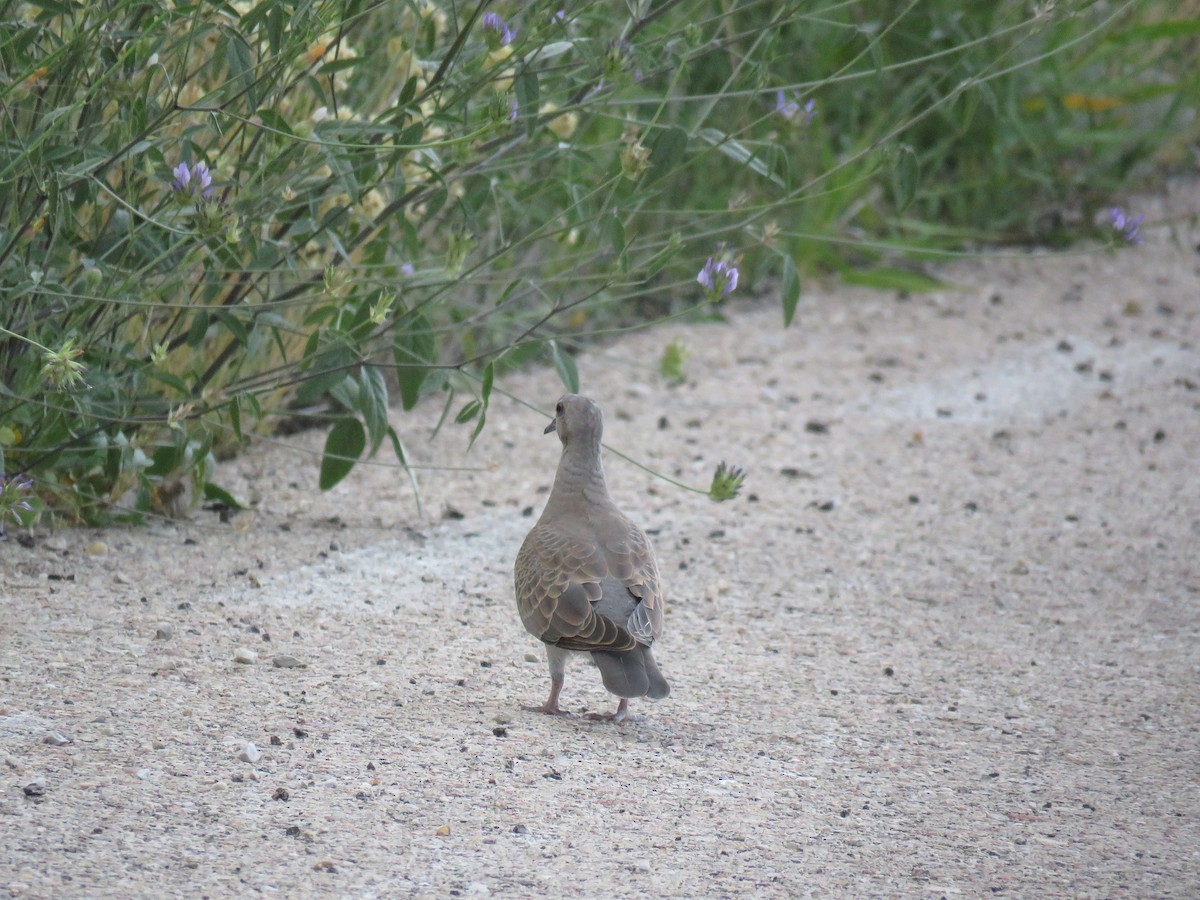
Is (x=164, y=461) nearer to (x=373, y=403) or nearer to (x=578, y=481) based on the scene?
(x=373, y=403)

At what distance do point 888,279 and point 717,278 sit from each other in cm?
504

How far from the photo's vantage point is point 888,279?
343 inches

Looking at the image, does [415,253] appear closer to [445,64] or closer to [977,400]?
[445,64]

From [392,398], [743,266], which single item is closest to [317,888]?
[392,398]

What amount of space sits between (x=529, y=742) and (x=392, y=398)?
10.9 feet

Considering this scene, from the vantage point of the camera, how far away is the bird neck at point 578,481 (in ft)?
14.3

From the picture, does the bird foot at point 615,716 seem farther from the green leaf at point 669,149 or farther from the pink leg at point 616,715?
the green leaf at point 669,149

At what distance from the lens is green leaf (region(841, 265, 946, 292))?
8703 millimetres

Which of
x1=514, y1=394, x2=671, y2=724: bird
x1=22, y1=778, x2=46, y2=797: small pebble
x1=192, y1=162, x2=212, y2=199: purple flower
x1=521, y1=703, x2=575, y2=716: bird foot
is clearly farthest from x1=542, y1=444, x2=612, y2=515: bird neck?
x1=22, y1=778, x2=46, y2=797: small pebble

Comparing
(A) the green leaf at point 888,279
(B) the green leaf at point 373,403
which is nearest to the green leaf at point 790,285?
(B) the green leaf at point 373,403

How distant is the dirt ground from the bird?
0.63 feet

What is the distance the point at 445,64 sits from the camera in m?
4.02

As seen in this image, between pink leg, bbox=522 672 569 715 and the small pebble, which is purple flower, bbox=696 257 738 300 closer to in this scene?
pink leg, bbox=522 672 569 715

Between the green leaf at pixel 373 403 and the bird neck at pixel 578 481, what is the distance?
0.54 metres
